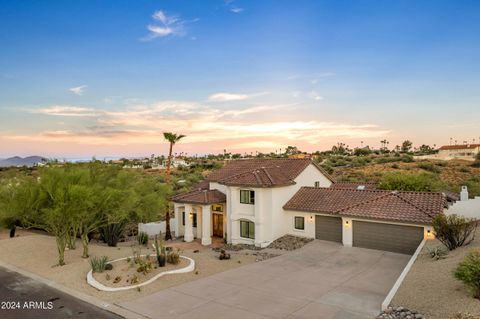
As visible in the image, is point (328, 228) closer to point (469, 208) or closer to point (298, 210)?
point (298, 210)

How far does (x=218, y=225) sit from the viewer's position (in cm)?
2838

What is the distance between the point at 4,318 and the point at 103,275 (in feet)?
14.9

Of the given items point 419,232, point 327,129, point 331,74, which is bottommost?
point 419,232

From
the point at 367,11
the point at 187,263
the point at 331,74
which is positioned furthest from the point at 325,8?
the point at 187,263

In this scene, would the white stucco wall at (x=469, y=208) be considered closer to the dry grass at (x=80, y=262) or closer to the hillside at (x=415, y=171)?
the dry grass at (x=80, y=262)

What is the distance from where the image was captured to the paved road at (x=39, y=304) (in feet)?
40.8

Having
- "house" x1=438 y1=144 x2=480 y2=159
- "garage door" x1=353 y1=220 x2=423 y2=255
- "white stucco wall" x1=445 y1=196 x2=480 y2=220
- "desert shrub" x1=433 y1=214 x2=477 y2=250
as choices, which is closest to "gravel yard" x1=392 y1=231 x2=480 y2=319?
"desert shrub" x1=433 y1=214 x2=477 y2=250

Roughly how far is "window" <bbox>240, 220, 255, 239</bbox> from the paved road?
13.4 metres

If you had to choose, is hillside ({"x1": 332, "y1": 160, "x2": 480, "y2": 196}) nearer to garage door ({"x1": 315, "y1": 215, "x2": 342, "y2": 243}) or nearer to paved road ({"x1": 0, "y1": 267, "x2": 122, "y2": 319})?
garage door ({"x1": 315, "y1": 215, "x2": 342, "y2": 243})

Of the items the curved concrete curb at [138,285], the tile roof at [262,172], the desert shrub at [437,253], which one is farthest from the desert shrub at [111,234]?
the desert shrub at [437,253]

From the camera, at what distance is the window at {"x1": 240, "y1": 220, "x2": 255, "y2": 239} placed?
81.4 feet

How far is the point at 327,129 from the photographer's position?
5162 cm

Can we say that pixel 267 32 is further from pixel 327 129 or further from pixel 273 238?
pixel 327 129

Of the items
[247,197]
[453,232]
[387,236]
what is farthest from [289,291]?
[247,197]
